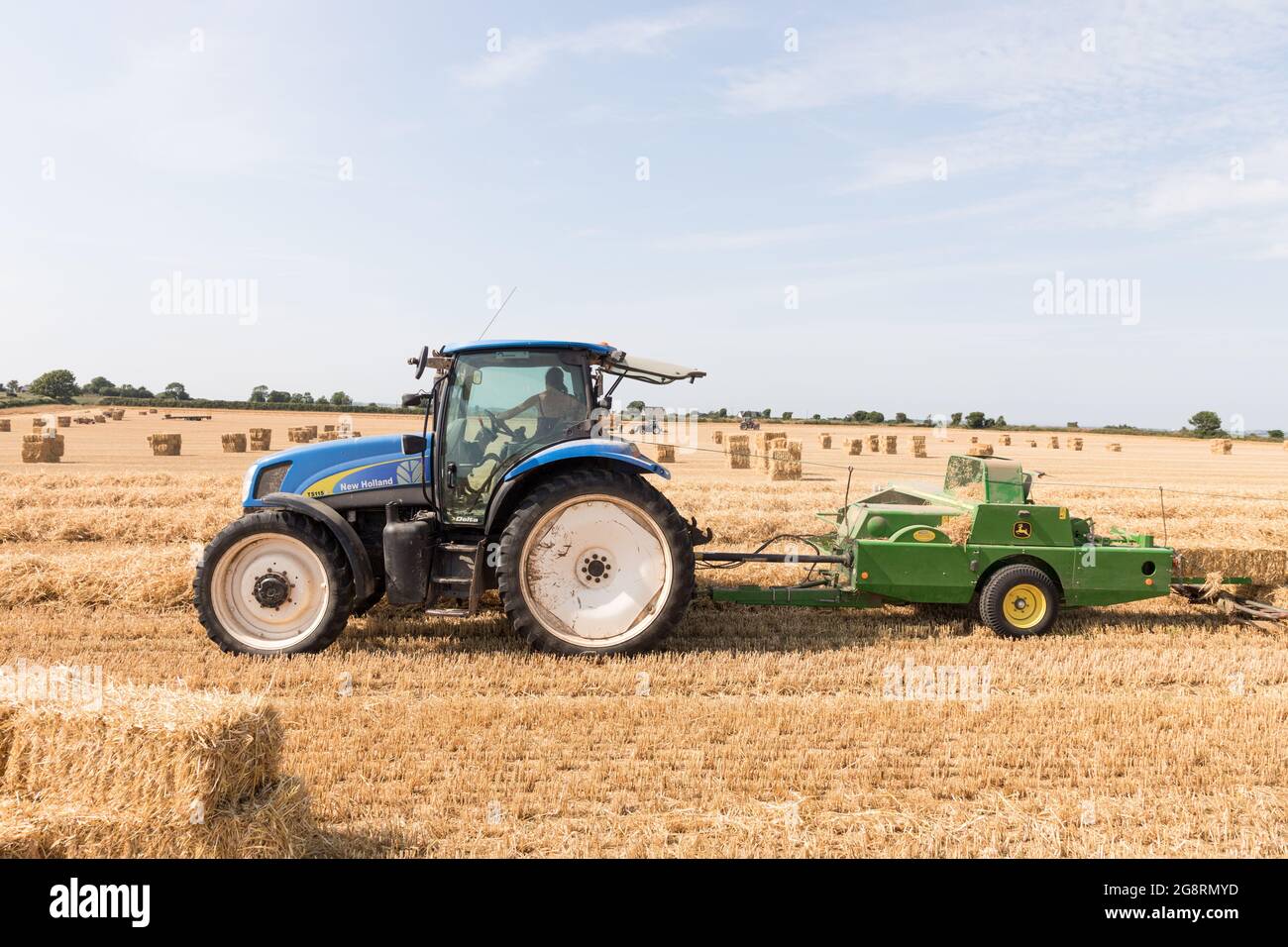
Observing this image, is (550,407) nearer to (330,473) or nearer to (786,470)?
(330,473)

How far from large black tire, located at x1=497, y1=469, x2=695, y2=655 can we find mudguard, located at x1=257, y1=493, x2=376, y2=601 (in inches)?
36.9

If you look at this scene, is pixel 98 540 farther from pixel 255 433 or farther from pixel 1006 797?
pixel 255 433

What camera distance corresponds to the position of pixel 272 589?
6578mm

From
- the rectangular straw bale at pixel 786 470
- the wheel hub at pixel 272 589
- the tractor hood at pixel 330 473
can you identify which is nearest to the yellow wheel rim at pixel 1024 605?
the tractor hood at pixel 330 473

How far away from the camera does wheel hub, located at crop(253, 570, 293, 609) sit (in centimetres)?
657

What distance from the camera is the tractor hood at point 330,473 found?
273 inches

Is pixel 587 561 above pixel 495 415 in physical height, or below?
below

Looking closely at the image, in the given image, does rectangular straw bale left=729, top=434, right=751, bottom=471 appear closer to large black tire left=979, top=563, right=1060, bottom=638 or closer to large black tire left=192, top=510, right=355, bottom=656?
large black tire left=979, top=563, right=1060, bottom=638

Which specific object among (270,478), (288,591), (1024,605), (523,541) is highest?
(270,478)

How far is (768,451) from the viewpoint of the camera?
23422 mm

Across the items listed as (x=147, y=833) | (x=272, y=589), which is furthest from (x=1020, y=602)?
(x=147, y=833)

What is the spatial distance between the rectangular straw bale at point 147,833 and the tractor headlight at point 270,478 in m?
3.72

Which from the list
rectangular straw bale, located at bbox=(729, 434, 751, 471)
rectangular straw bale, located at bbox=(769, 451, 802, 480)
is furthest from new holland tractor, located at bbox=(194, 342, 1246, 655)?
rectangular straw bale, located at bbox=(729, 434, 751, 471)

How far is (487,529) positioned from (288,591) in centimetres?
141
